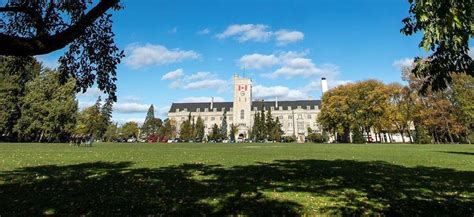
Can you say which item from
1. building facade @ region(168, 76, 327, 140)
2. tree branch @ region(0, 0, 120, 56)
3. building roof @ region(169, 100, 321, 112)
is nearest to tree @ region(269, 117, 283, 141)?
building facade @ region(168, 76, 327, 140)

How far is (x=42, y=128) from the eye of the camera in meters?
70.2

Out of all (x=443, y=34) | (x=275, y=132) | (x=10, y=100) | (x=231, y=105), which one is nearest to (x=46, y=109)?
(x=10, y=100)

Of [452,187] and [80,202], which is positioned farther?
[452,187]

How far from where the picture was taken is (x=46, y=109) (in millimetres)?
69250

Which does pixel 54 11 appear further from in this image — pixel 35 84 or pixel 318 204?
pixel 35 84

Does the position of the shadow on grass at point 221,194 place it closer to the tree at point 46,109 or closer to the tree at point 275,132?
the tree at point 46,109

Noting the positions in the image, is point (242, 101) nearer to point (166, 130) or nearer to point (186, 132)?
point (186, 132)

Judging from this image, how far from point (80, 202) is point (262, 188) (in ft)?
14.6

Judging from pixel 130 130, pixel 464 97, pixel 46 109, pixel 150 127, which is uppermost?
→ pixel 150 127

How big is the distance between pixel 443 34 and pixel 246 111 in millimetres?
166420

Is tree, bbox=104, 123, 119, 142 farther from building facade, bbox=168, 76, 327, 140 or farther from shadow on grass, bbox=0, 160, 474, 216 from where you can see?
shadow on grass, bbox=0, 160, 474, 216

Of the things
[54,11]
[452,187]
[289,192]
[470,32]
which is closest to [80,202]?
[54,11]

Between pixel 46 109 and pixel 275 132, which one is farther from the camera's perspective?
pixel 275 132

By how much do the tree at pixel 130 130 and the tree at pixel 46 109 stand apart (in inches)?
3118
